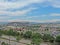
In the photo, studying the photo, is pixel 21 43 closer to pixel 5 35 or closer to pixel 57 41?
pixel 57 41

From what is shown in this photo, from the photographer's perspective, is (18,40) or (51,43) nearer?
(51,43)

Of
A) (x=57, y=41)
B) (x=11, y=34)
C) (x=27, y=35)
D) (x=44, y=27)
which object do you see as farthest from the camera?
(x=44, y=27)

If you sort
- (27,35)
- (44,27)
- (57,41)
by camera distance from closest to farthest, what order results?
(57,41), (27,35), (44,27)

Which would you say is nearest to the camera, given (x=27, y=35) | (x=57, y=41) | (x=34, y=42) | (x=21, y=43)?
(x=34, y=42)

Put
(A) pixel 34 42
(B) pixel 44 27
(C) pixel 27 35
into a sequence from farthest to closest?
1. (B) pixel 44 27
2. (C) pixel 27 35
3. (A) pixel 34 42

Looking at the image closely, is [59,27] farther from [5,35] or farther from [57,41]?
[57,41]

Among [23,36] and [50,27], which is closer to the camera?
[23,36]

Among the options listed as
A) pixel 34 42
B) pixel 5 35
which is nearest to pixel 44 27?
pixel 5 35

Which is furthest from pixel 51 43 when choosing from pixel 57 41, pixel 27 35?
pixel 27 35
